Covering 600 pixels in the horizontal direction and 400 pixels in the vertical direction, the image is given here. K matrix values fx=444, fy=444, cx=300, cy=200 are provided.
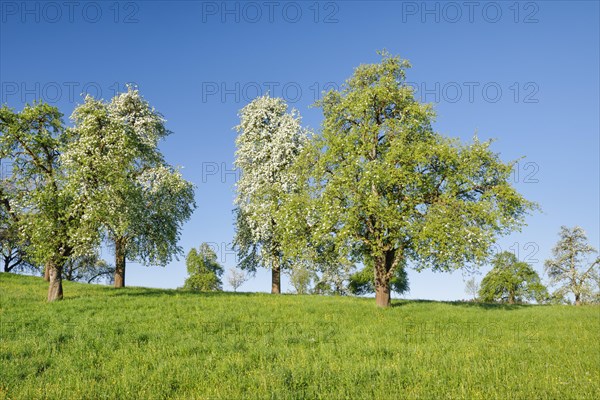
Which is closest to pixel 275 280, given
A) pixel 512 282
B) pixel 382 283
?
pixel 382 283

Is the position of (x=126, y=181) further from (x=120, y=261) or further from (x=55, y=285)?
(x=120, y=261)

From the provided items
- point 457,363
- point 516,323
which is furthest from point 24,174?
point 516,323

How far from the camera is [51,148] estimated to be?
29.8 m

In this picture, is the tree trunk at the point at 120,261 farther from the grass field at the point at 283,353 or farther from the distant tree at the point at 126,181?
the grass field at the point at 283,353

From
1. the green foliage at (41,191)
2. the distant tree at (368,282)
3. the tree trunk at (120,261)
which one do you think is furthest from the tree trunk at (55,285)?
the distant tree at (368,282)

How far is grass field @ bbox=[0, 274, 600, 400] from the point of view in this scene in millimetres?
10539

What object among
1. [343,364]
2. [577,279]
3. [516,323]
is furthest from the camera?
[577,279]

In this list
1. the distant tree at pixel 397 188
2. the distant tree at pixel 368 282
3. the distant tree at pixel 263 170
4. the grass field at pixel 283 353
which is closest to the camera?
the grass field at pixel 283 353

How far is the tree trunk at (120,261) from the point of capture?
38812mm

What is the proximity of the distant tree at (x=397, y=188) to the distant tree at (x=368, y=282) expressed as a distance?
38.0 m

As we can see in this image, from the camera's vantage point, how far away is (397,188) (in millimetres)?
27453

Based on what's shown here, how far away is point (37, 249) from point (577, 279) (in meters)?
61.2

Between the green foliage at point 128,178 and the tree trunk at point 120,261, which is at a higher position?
the green foliage at point 128,178

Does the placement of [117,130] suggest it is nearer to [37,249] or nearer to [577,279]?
[37,249]
